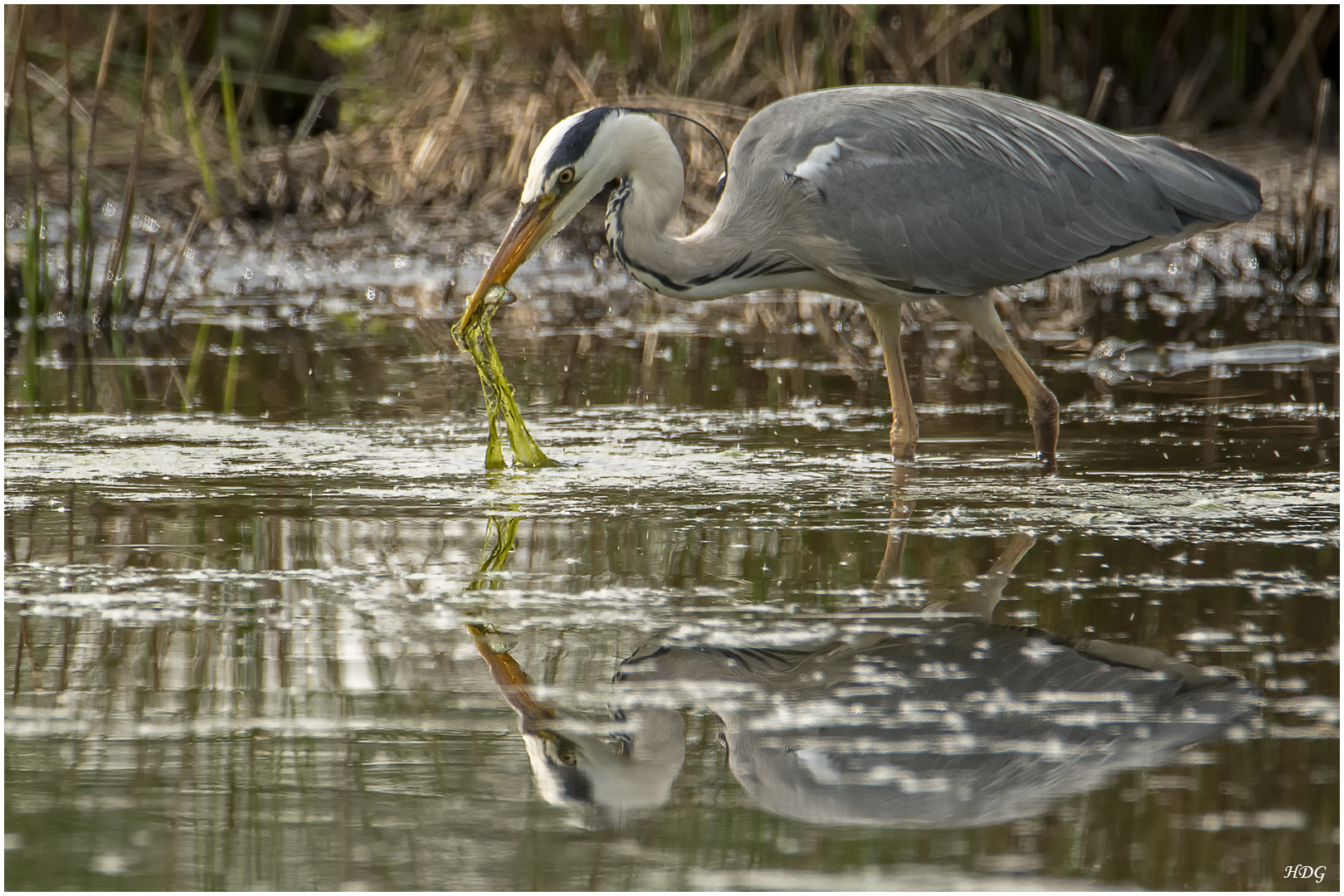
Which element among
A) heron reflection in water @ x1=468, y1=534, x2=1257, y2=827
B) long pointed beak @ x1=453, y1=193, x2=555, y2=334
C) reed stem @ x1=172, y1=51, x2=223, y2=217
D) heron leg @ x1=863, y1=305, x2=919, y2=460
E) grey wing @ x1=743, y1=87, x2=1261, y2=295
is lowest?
heron reflection in water @ x1=468, y1=534, x2=1257, y2=827

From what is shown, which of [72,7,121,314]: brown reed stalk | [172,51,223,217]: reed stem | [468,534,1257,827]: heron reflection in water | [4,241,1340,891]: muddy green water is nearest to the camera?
[4,241,1340,891]: muddy green water

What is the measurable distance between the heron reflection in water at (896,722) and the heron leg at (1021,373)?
6.61 ft

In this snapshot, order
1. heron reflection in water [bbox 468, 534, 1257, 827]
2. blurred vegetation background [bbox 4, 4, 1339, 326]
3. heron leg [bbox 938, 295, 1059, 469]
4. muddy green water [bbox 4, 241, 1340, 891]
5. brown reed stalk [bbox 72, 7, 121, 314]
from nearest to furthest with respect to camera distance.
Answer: muddy green water [bbox 4, 241, 1340, 891] < heron reflection in water [bbox 468, 534, 1257, 827] < heron leg [bbox 938, 295, 1059, 469] < brown reed stalk [bbox 72, 7, 121, 314] < blurred vegetation background [bbox 4, 4, 1339, 326]

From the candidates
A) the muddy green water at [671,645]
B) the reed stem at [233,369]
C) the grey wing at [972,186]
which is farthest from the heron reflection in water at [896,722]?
the reed stem at [233,369]

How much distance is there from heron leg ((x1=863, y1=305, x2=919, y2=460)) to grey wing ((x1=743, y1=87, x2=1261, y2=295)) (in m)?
0.26

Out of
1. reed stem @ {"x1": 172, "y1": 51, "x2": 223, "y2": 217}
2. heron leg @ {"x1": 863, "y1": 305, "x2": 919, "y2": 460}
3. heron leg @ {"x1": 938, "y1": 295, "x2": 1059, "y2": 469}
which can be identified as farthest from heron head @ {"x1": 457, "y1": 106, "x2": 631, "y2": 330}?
reed stem @ {"x1": 172, "y1": 51, "x2": 223, "y2": 217}

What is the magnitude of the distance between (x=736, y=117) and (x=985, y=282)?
191 inches

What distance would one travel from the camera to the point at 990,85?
11641mm

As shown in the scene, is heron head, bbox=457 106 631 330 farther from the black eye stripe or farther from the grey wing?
the grey wing

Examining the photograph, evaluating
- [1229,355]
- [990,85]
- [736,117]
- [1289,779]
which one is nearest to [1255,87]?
[990,85]

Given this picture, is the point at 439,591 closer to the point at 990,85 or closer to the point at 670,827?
the point at 670,827

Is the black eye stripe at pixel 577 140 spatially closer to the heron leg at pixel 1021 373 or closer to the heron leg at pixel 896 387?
the heron leg at pixel 896 387

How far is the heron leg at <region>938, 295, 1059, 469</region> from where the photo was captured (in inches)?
218

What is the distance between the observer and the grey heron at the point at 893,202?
558cm
